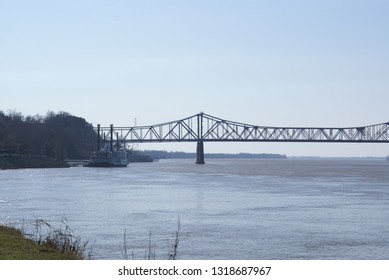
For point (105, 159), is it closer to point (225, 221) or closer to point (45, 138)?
point (45, 138)

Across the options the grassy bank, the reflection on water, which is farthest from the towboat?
the grassy bank

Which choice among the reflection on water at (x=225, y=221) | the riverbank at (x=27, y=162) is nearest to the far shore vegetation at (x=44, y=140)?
the riverbank at (x=27, y=162)

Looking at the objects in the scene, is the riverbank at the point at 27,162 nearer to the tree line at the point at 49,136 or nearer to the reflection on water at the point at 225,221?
the tree line at the point at 49,136

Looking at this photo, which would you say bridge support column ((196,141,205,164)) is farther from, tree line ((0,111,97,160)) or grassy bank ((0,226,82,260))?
grassy bank ((0,226,82,260))

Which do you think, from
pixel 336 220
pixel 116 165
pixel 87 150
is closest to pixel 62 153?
pixel 116 165

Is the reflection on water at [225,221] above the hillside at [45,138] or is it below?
below
